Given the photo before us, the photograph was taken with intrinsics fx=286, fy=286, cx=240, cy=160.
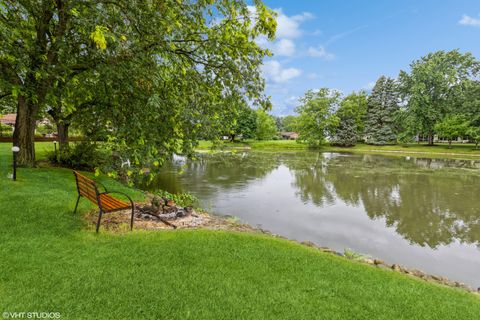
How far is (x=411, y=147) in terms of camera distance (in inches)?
1777

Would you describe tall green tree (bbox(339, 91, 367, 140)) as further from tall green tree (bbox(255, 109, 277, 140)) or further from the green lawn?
the green lawn

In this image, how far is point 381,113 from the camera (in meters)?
47.7

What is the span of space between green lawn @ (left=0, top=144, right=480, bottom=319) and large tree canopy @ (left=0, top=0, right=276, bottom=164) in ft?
5.91

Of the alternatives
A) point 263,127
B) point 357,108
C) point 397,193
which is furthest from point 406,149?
point 397,193

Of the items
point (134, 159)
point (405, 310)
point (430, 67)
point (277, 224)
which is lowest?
point (277, 224)

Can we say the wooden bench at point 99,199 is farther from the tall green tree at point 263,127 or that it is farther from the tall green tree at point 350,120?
the tall green tree at point 263,127

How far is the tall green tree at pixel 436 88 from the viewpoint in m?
43.0

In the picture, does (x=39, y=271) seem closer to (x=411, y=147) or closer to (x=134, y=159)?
(x=134, y=159)

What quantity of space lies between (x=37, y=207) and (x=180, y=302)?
4.29 meters

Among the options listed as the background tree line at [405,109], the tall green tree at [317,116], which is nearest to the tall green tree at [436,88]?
the background tree line at [405,109]

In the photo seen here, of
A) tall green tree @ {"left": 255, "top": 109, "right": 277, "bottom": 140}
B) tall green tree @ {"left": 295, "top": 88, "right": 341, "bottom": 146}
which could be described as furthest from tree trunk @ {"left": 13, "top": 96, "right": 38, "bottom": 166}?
tall green tree @ {"left": 255, "top": 109, "right": 277, "bottom": 140}

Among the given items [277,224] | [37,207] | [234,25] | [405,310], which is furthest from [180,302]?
[277,224]

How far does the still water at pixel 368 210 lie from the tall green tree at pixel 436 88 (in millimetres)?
29373

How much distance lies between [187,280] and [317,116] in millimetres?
48572
